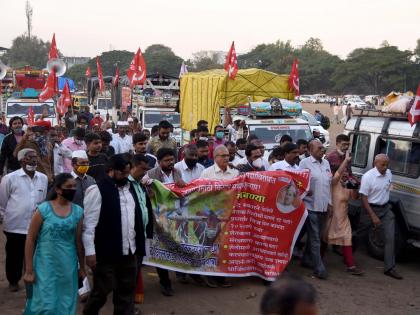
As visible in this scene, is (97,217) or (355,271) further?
(355,271)

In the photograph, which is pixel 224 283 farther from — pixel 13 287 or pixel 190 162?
pixel 13 287

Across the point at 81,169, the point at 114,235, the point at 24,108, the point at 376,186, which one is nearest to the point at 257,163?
the point at 376,186

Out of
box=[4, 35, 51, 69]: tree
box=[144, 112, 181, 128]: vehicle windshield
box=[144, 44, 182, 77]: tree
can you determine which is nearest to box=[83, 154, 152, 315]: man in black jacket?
box=[144, 112, 181, 128]: vehicle windshield

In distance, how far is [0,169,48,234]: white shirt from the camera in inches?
247

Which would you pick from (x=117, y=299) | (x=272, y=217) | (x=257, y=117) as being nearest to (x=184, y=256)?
(x=272, y=217)

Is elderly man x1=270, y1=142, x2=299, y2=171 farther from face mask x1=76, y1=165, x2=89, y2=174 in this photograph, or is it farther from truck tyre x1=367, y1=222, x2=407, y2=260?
face mask x1=76, y1=165, x2=89, y2=174

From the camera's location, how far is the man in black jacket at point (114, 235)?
4.94m

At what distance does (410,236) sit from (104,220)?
Answer: 4626 mm

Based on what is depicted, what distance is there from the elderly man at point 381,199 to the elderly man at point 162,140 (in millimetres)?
3072

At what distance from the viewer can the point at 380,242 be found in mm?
8484

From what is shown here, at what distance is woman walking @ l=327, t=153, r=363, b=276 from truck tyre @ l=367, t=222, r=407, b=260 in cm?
71

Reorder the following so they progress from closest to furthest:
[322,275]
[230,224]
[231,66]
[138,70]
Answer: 1. [230,224]
2. [322,275]
3. [231,66]
4. [138,70]

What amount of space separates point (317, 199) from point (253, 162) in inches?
36.7

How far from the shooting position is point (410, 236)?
7965 millimetres
